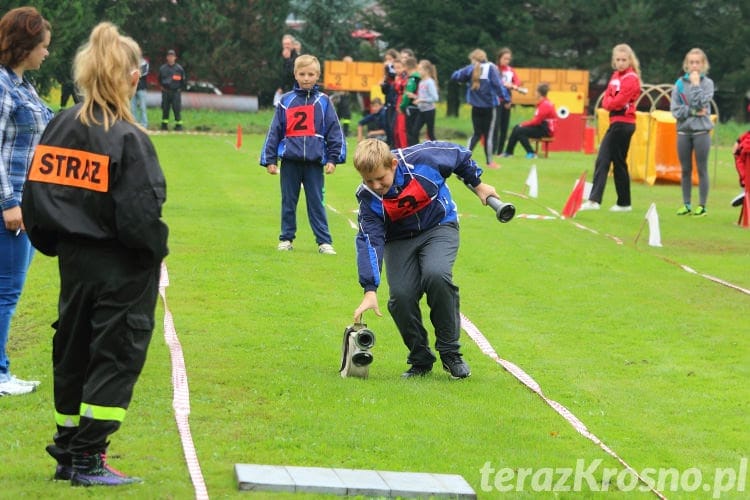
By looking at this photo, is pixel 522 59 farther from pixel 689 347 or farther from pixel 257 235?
pixel 689 347

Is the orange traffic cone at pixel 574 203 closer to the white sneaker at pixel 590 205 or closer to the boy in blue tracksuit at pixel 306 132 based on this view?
the white sneaker at pixel 590 205

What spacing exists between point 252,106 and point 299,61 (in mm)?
36120

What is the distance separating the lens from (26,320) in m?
10.0

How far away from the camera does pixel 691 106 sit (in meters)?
17.4

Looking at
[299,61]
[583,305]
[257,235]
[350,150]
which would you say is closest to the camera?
[583,305]

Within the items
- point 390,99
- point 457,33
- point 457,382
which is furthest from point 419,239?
point 457,33

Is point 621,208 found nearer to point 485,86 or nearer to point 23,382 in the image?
point 485,86

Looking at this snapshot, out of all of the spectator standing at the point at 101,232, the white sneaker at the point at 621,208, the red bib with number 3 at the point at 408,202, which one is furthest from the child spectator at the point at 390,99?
the spectator standing at the point at 101,232

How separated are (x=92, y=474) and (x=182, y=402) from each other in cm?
160

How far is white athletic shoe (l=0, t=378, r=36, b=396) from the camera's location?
7.44 m

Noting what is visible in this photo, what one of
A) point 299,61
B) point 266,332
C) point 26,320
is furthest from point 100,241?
point 299,61

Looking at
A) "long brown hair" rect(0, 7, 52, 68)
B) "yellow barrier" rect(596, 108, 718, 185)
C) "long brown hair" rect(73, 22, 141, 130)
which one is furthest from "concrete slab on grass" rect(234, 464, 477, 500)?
"yellow barrier" rect(596, 108, 718, 185)

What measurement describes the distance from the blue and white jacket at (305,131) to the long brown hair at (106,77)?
735 cm

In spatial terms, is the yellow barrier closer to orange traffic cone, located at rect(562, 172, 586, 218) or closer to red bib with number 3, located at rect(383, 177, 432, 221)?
orange traffic cone, located at rect(562, 172, 586, 218)
